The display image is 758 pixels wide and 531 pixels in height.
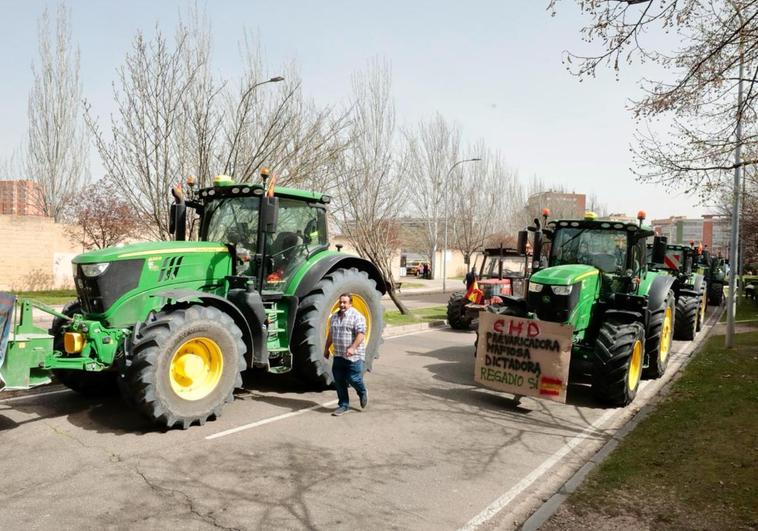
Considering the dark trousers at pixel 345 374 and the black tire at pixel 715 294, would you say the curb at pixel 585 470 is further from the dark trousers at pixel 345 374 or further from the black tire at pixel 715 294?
the black tire at pixel 715 294

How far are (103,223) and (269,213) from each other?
17.2m

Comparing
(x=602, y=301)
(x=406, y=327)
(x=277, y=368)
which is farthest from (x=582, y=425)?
(x=406, y=327)

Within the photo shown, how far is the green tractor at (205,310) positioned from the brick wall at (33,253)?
15.7 metres

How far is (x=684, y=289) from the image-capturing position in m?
15.7

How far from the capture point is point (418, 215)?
32844 mm

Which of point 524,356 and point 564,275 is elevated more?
point 564,275

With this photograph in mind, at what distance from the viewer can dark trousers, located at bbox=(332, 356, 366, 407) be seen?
6.95 m

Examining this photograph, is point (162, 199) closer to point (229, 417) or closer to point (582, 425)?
point (229, 417)

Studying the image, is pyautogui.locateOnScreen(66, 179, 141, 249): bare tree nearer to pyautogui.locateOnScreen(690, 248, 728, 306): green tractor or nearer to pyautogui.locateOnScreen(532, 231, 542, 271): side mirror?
pyautogui.locateOnScreen(532, 231, 542, 271): side mirror

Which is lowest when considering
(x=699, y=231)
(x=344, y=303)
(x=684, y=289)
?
(x=684, y=289)

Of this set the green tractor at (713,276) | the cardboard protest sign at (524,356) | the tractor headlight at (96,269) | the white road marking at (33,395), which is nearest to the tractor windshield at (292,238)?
the tractor headlight at (96,269)

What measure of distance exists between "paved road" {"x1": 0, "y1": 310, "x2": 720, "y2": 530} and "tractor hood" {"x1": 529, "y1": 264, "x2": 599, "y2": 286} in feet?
5.59

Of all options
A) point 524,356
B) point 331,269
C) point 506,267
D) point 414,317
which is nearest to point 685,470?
point 524,356

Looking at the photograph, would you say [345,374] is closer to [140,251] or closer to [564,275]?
[140,251]
